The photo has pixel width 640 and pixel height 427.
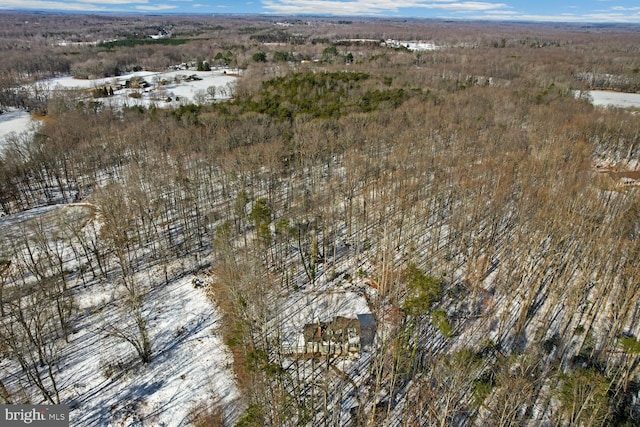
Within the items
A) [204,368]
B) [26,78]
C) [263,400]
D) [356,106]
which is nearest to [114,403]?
[204,368]

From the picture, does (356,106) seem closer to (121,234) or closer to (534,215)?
(534,215)

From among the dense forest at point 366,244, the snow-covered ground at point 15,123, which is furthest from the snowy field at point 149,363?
the snow-covered ground at point 15,123

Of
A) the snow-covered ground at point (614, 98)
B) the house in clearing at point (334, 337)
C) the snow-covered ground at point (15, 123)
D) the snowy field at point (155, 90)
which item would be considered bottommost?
the house in clearing at point (334, 337)

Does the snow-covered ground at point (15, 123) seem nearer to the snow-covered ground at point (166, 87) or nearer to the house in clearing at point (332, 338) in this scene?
the snow-covered ground at point (166, 87)

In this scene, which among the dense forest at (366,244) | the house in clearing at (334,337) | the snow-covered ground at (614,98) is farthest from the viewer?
the snow-covered ground at (614,98)

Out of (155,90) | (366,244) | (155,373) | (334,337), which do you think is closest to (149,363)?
(155,373)

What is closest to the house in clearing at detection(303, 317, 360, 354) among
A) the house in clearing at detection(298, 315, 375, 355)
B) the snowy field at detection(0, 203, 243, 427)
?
the house in clearing at detection(298, 315, 375, 355)

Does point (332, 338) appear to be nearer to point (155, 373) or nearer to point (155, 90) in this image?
point (155, 373)
